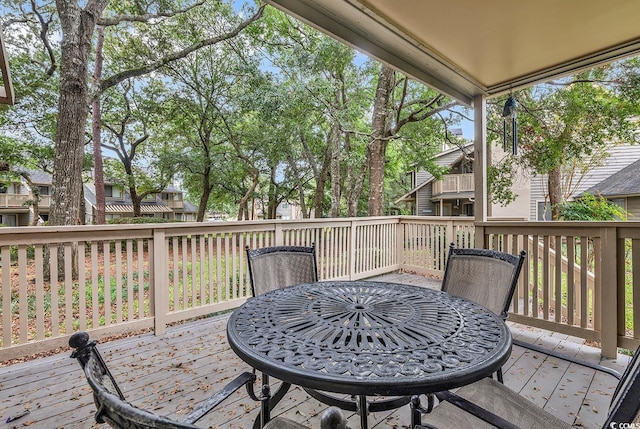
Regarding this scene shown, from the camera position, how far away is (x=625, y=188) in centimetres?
782

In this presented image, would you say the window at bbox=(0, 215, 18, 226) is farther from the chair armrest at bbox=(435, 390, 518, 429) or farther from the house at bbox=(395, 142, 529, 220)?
the chair armrest at bbox=(435, 390, 518, 429)

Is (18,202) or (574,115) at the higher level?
(574,115)

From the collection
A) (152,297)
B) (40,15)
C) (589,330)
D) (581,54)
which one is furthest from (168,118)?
(589,330)

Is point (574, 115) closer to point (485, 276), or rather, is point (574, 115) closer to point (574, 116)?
point (574, 116)

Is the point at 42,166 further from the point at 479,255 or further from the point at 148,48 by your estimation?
the point at 479,255

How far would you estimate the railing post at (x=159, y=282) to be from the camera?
2.89 m

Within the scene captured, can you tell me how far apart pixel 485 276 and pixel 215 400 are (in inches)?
64.6

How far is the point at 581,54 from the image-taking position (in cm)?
261

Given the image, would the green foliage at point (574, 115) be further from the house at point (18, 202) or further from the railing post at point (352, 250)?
the house at point (18, 202)

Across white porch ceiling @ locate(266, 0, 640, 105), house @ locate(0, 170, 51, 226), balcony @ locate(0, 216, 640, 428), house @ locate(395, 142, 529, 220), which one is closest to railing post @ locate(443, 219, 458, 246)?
balcony @ locate(0, 216, 640, 428)

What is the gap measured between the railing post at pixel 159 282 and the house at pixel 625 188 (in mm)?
10262

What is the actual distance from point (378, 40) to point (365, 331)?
2176 mm

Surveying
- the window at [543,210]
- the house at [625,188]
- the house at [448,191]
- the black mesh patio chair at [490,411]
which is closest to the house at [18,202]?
the house at [448,191]

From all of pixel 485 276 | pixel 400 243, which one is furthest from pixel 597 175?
pixel 485 276
